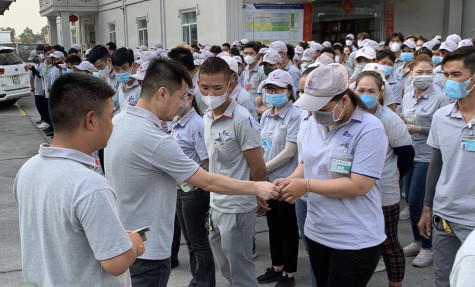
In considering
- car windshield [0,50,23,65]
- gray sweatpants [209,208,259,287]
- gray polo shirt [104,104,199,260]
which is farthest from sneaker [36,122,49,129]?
gray polo shirt [104,104,199,260]

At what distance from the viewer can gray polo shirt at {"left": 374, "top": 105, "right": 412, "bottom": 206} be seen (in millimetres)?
3668

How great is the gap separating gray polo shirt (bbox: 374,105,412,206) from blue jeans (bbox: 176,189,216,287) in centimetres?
142

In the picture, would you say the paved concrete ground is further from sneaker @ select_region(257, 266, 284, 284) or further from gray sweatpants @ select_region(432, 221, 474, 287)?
gray sweatpants @ select_region(432, 221, 474, 287)

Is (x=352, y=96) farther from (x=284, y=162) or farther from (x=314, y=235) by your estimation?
(x=284, y=162)

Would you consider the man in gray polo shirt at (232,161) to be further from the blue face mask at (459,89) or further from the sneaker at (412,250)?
the sneaker at (412,250)

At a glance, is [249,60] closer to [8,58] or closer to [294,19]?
[8,58]

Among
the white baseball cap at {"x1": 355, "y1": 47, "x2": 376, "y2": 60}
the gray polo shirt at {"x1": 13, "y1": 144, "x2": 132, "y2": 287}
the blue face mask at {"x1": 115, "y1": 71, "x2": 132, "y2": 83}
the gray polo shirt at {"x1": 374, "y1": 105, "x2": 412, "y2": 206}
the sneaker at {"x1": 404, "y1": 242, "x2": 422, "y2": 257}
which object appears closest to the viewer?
the gray polo shirt at {"x1": 13, "y1": 144, "x2": 132, "y2": 287}

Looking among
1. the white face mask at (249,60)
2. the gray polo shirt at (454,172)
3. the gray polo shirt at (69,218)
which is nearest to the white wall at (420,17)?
the white face mask at (249,60)

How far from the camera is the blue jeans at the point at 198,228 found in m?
3.75

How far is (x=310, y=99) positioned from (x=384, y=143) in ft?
1.60

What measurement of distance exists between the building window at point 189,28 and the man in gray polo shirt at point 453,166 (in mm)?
17467

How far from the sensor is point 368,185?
2635mm

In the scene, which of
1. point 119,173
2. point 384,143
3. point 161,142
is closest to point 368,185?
point 384,143

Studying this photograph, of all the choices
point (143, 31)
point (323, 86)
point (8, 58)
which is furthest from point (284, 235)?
point (143, 31)
